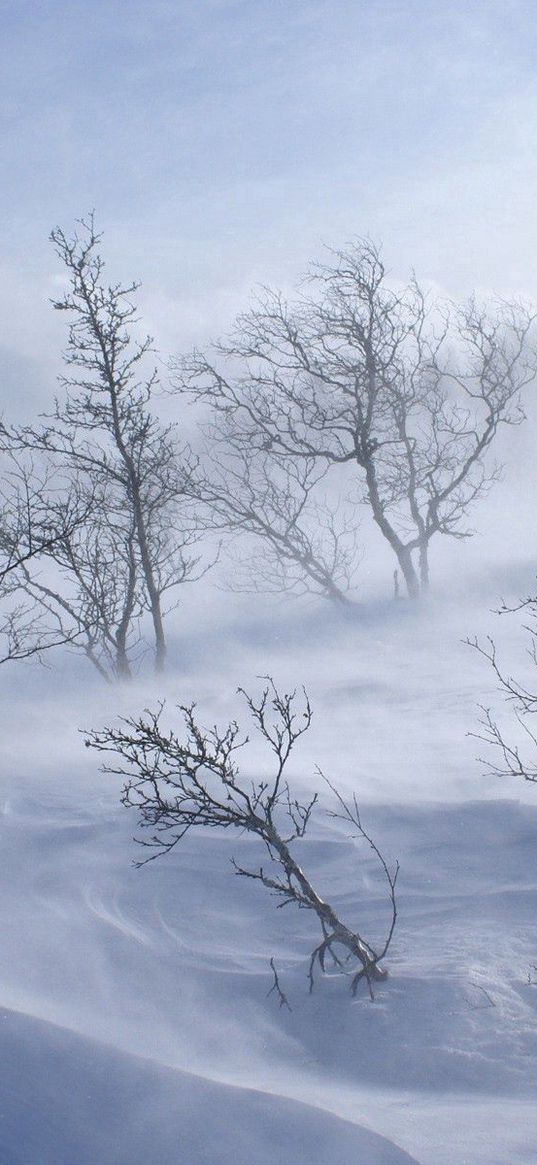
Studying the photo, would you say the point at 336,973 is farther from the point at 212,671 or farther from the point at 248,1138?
the point at 212,671

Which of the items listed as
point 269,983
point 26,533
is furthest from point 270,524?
point 269,983

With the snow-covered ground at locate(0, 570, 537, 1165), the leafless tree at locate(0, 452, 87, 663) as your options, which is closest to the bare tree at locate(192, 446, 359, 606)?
the leafless tree at locate(0, 452, 87, 663)

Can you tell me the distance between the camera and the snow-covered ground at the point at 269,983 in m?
4.87

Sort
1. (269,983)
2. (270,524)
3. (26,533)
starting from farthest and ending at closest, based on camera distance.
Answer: (270,524) → (26,533) → (269,983)

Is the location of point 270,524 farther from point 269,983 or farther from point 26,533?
point 269,983

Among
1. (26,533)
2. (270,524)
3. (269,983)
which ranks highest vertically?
(270,524)

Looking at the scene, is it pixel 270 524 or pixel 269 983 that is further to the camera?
pixel 270 524

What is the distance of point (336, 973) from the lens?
665cm

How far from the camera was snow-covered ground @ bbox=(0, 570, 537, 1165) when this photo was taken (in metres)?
4.87

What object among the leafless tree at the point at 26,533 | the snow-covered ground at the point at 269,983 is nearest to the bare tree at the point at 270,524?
the leafless tree at the point at 26,533

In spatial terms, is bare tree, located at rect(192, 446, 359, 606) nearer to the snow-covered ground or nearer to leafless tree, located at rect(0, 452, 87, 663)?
leafless tree, located at rect(0, 452, 87, 663)

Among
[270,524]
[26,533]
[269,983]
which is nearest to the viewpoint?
[269,983]

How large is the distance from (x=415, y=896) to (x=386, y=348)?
14.4 metres

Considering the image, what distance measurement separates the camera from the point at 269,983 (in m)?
6.65
